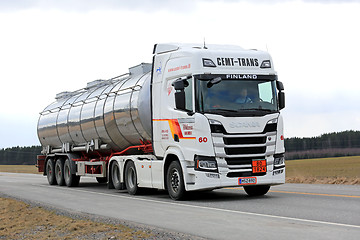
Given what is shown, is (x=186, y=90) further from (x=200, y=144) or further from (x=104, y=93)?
(x=104, y=93)

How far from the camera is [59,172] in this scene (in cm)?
2497

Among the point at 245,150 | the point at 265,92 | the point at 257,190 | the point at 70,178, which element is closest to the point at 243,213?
the point at 245,150

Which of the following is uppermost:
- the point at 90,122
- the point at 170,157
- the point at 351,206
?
the point at 90,122

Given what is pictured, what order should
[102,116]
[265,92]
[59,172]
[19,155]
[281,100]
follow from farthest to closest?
[19,155] → [59,172] → [102,116] → [281,100] → [265,92]

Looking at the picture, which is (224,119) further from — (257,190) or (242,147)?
(257,190)

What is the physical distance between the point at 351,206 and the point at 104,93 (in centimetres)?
1131

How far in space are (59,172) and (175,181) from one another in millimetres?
11309

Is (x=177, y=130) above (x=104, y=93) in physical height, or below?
below

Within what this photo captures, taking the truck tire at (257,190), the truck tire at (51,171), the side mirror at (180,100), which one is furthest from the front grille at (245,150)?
the truck tire at (51,171)

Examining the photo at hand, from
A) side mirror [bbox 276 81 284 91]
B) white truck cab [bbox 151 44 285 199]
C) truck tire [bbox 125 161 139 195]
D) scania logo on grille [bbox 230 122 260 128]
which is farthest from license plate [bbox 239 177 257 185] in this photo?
truck tire [bbox 125 161 139 195]

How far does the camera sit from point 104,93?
67.8ft

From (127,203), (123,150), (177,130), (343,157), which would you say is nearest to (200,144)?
(177,130)

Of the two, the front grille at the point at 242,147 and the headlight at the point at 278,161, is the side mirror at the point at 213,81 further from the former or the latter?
the headlight at the point at 278,161

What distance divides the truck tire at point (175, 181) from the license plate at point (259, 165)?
72.3 inches
